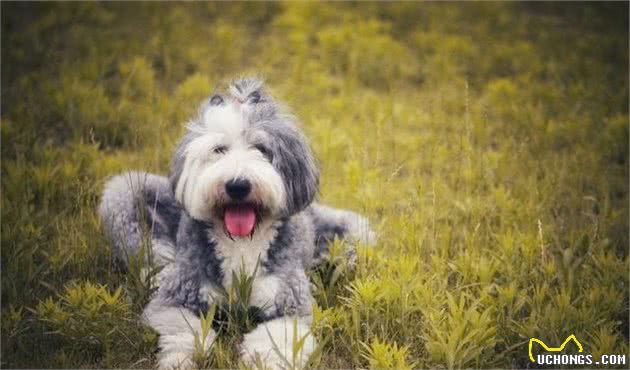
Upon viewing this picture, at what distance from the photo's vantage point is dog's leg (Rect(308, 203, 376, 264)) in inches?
186

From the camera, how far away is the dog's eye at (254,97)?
157 inches

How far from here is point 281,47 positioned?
9.38 metres

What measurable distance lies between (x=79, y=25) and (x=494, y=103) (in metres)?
5.19

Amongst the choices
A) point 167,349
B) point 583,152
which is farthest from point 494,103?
point 167,349

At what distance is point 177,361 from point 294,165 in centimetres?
120

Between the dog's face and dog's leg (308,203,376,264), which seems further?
dog's leg (308,203,376,264)

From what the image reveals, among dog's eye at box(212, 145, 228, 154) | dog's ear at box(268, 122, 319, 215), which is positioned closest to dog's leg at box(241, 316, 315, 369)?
dog's ear at box(268, 122, 319, 215)

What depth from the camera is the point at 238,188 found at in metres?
3.69

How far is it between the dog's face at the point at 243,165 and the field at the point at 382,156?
62 cm

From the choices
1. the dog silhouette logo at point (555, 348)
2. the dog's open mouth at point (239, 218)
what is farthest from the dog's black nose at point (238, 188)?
the dog silhouette logo at point (555, 348)

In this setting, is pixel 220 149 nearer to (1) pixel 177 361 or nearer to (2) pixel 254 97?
(2) pixel 254 97

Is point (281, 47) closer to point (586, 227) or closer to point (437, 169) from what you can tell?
point (437, 169)

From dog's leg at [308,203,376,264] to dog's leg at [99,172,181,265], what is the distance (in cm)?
96

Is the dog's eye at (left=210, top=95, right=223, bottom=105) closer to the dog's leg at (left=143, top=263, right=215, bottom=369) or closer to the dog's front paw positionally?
the dog's leg at (left=143, top=263, right=215, bottom=369)
